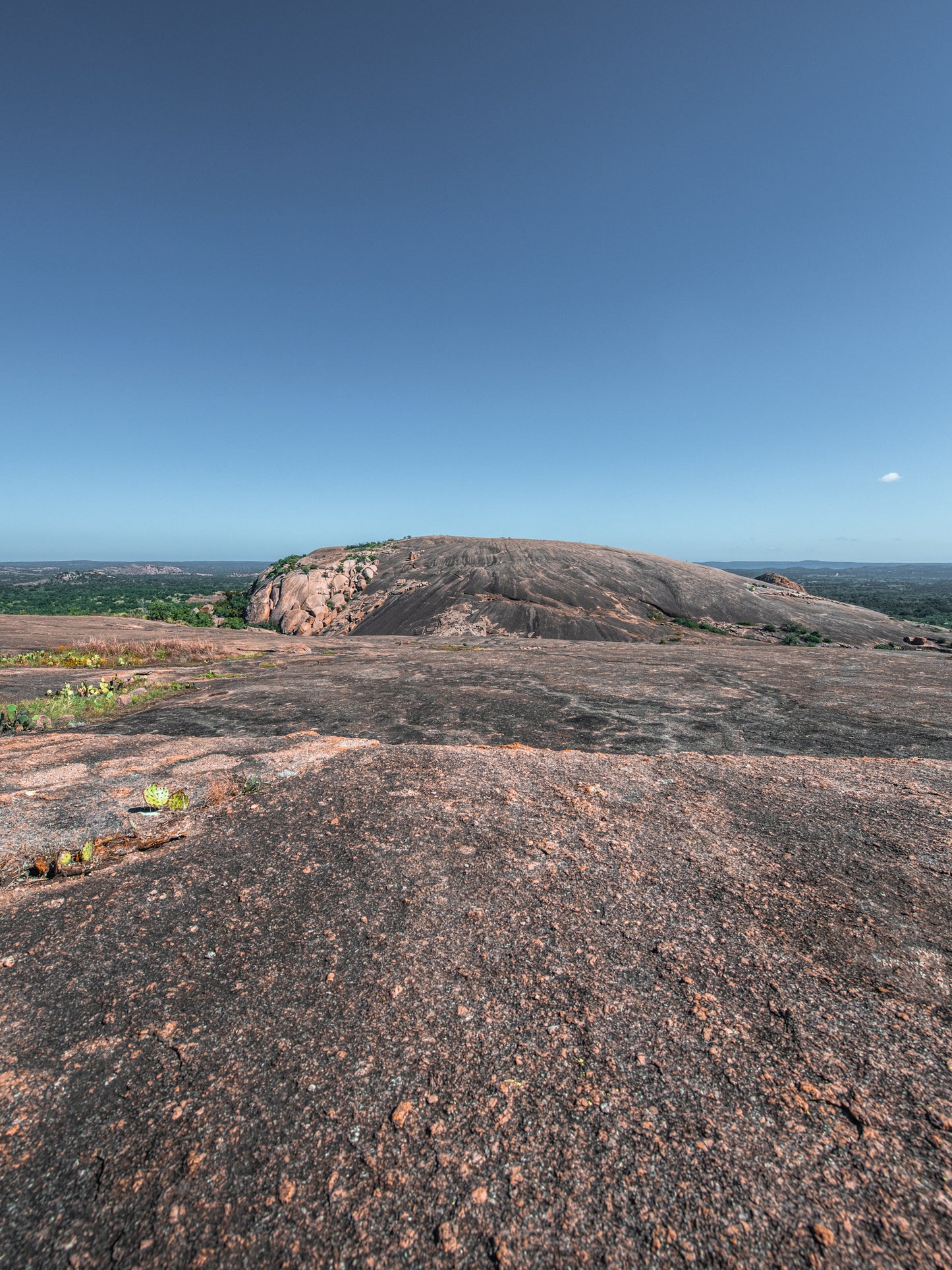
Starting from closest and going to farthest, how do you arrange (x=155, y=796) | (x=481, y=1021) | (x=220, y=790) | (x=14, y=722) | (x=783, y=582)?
(x=481, y=1021), (x=155, y=796), (x=220, y=790), (x=14, y=722), (x=783, y=582)

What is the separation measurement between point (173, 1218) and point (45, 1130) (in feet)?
2.99

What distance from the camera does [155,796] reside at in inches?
222

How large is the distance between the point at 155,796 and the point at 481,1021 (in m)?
4.27

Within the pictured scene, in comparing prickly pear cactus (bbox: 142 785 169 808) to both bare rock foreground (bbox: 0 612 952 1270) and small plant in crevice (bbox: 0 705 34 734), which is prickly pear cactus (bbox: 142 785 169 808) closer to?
bare rock foreground (bbox: 0 612 952 1270)

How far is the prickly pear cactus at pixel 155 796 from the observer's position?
18.4 ft

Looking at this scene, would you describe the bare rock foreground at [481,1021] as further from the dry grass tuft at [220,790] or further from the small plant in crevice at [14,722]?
the small plant in crevice at [14,722]

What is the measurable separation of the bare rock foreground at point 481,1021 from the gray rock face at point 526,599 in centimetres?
2862

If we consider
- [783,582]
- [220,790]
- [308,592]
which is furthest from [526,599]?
[783,582]

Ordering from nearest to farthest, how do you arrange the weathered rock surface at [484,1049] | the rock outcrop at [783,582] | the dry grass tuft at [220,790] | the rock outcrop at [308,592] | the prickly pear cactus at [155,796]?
1. the weathered rock surface at [484,1049]
2. the prickly pear cactus at [155,796]
3. the dry grass tuft at [220,790]
4. the rock outcrop at [308,592]
5. the rock outcrop at [783,582]

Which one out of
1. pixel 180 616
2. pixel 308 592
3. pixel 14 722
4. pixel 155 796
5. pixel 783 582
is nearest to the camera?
pixel 155 796

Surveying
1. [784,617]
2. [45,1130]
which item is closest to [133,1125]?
[45,1130]

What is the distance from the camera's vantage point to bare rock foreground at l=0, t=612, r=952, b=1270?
2.26m

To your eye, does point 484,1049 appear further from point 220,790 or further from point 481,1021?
point 220,790

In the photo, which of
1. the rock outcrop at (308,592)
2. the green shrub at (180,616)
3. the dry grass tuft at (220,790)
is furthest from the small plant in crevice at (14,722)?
the rock outcrop at (308,592)
